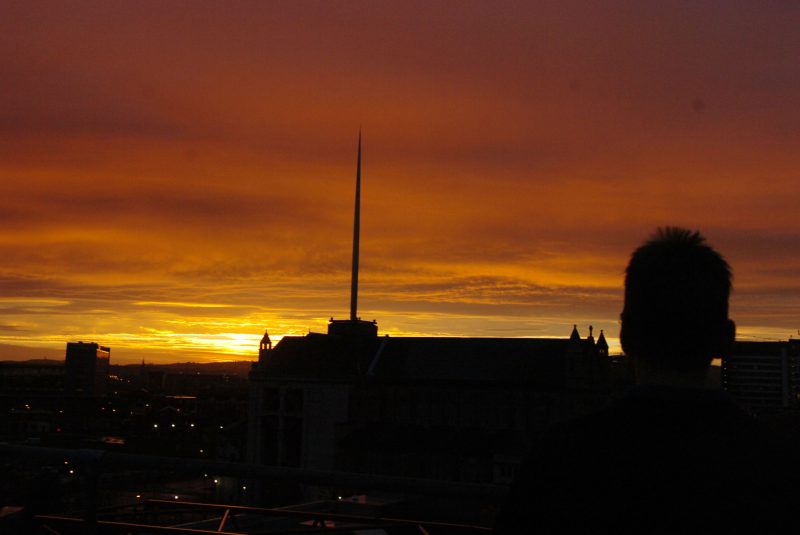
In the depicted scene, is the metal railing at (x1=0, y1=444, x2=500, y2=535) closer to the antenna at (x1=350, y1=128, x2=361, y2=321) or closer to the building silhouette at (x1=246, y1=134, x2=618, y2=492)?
the building silhouette at (x1=246, y1=134, x2=618, y2=492)

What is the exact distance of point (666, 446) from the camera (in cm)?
234

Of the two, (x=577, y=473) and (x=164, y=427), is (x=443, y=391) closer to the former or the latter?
(x=164, y=427)

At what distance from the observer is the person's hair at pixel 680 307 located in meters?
2.58

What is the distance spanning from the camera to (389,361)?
101m

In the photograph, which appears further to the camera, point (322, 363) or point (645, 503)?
point (322, 363)

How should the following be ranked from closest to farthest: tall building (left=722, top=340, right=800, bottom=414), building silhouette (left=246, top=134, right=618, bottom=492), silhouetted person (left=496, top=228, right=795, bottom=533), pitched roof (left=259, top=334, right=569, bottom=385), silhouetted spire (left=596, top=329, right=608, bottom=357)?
silhouetted person (left=496, top=228, right=795, bottom=533) → building silhouette (left=246, top=134, right=618, bottom=492) → pitched roof (left=259, top=334, right=569, bottom=385) → silhouetted spire (left=596, top=329, right=608, bottom=357) → tall building (left=722, top=340, right=800, bottom=414)

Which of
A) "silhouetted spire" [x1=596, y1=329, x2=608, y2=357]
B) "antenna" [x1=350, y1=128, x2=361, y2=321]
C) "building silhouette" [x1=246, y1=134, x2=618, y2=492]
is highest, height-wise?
"antenna" [x1=350, y1=128, x2=361, y2=321]

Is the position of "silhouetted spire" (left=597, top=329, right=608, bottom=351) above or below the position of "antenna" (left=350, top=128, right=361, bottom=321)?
below

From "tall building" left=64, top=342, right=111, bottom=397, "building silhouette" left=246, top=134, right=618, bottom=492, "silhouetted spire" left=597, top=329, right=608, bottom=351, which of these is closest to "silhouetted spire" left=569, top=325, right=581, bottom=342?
"building silhouette" left=246, top=134, right=618, bottom=492

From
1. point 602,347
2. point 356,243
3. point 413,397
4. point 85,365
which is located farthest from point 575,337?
point 85,365

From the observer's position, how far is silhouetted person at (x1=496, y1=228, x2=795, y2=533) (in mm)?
2260

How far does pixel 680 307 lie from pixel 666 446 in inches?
19.2

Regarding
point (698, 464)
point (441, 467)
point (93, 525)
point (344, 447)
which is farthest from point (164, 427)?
point (698, 464)

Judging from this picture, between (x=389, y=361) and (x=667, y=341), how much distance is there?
98.9m
